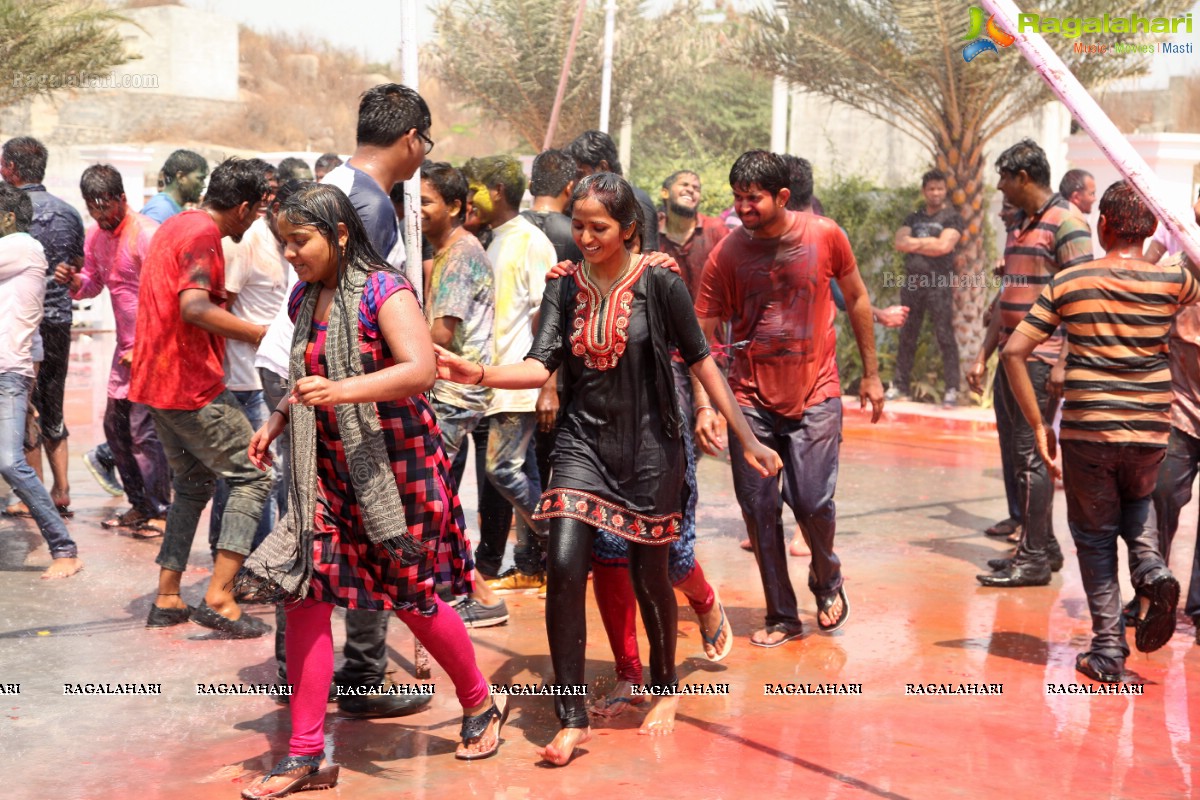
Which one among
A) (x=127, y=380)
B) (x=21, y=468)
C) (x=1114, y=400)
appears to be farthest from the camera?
(x=127, y=380)

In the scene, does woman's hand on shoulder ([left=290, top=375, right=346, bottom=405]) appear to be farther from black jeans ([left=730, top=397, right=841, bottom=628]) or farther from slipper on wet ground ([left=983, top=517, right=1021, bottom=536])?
slipper on wet ground ([left=983, top=517, right=1021, bottom=536])

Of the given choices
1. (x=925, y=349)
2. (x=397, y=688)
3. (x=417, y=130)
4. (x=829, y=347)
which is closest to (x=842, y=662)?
(x=829, y=347)

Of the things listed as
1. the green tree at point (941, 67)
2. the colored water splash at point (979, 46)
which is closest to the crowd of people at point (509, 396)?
the colored water splash at point (979, 46)

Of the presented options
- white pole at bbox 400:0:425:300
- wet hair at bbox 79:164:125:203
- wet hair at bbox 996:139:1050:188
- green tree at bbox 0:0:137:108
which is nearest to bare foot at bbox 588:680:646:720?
white pole at bbox 400:0:425:300

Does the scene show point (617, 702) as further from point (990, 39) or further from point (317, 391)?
point (990, 39)

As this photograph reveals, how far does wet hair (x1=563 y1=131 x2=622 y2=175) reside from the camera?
7.15m

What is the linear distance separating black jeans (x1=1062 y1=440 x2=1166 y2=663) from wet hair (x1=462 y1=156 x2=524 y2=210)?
2.78 m

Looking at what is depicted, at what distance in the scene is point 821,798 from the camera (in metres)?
4.29

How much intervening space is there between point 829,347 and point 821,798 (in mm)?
2321

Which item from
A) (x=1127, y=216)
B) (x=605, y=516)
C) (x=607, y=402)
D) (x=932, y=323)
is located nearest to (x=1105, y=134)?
(x=607, y=402)

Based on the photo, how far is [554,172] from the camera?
710cm

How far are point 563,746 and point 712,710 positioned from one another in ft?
2.70

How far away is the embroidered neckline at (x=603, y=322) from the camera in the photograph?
467 centimetres

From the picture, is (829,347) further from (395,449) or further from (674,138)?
(674,138)
